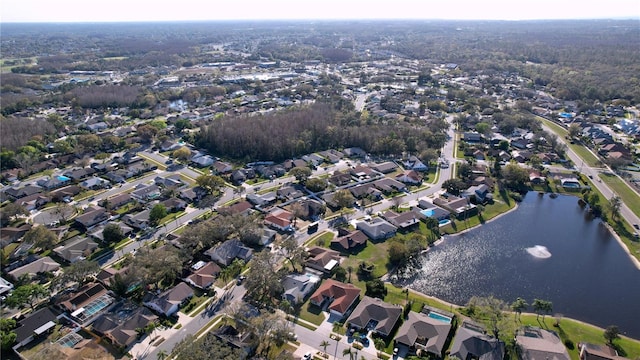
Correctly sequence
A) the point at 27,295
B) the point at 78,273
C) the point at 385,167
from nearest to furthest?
the point at 27,295 → the point at 78,273 → the point at 385,167

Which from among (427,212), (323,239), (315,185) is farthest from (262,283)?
(427,212)

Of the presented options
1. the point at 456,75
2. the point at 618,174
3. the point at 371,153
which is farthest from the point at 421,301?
the point at 456,75

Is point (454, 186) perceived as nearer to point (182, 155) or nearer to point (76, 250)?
point (182, 155)

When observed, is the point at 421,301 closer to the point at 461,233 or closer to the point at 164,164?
the point at 461,233

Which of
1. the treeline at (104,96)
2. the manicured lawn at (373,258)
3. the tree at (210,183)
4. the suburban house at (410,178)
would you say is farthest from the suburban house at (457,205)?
the treeline at (104,96)

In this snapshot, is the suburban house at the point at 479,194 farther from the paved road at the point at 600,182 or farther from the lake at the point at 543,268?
the paved road at the point at 600,182

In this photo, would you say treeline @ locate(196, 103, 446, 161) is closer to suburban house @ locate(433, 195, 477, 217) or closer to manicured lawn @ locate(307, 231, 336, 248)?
suburban house @ locate(433, 195, 477, 217)

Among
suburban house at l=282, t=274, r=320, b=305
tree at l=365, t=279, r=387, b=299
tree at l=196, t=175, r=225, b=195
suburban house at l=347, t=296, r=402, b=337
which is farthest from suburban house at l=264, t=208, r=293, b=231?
suburban house at l=347, t=296, r=402, b=337

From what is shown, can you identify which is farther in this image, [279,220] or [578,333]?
[279,220]
